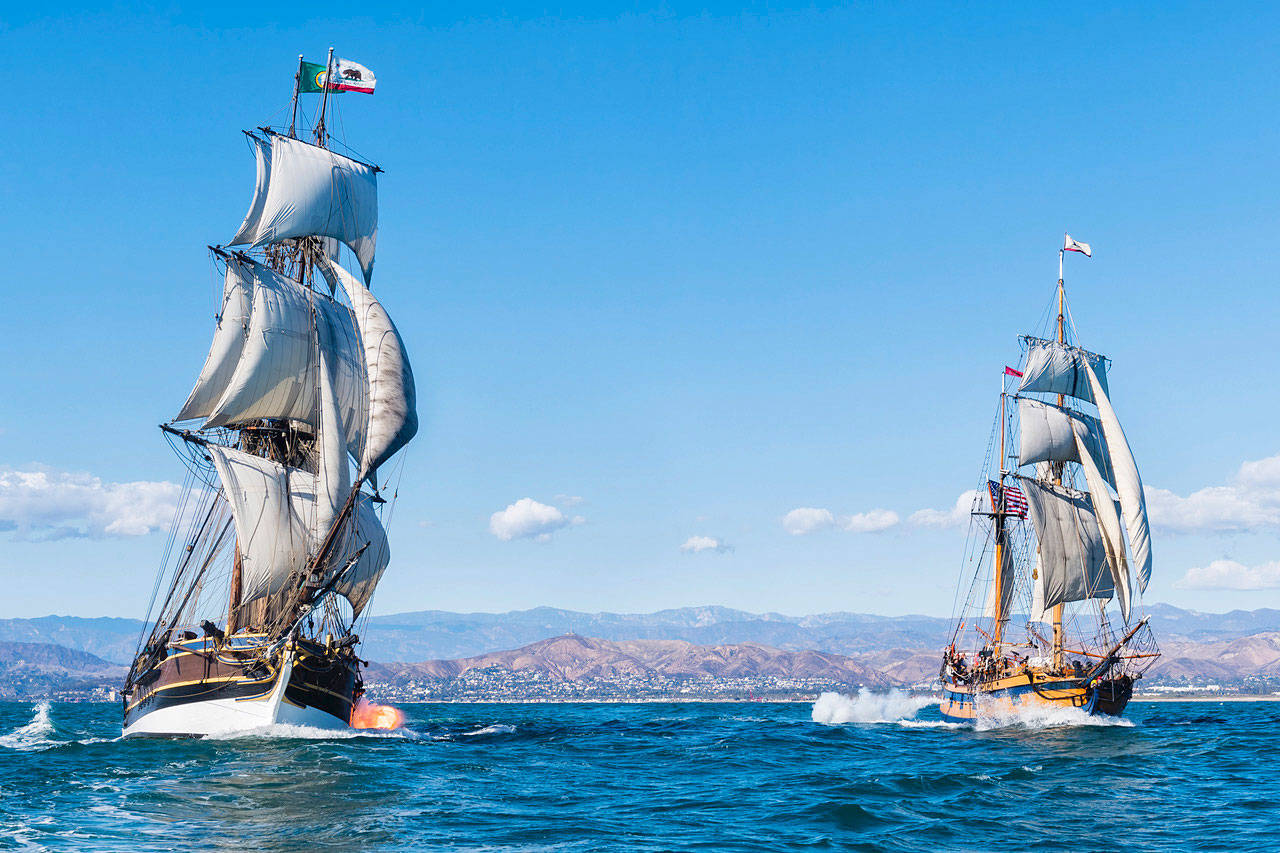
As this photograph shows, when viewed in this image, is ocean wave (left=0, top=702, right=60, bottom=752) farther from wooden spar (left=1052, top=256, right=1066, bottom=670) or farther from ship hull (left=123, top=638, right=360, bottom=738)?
wooden spar (left=1052, top=256, right=1066, bottom=670)

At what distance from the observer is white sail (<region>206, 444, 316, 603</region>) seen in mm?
67500

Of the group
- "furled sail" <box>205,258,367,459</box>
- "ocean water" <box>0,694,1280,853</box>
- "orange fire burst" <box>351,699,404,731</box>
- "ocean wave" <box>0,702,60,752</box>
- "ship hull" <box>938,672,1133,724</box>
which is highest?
"furled sail" <box>205,258,367,459</box>

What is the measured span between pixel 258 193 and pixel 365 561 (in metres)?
26.9

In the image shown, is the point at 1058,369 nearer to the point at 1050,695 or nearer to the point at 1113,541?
the point at 1113,541

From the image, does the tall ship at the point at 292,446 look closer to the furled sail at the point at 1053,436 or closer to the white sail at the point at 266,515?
the white sail at the point at 266,515

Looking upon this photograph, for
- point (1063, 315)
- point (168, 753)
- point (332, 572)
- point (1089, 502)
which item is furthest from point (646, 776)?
point (1063, 315)

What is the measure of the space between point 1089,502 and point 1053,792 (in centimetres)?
5808

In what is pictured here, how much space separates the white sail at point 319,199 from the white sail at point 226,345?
11.2 feet

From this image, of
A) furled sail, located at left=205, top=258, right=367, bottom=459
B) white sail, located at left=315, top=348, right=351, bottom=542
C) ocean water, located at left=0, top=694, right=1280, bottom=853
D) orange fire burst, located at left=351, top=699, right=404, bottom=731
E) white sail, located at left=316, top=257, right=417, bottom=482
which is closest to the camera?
ocean water, located at left=0, top=694, right=1280, bottom=853

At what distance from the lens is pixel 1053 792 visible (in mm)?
44219

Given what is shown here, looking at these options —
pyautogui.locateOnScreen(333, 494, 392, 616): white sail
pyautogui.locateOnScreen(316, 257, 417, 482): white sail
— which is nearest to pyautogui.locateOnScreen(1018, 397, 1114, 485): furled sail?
pyautogui.locateOnScreen(333, 494, 392, 616): white sail

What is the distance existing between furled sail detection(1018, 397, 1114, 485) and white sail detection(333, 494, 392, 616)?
185 ft

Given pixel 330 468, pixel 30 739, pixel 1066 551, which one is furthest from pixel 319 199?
pixel 1066 551

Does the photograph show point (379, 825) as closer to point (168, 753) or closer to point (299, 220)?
point (168, 753)
